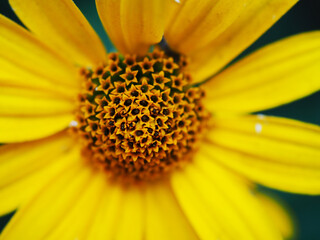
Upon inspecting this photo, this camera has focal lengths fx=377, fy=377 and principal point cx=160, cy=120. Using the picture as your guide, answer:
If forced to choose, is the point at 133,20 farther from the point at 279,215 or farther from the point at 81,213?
the point at 279,215

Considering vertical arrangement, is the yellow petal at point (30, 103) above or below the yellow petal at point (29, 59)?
below

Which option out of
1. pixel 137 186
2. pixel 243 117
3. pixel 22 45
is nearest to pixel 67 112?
pixel 22 45

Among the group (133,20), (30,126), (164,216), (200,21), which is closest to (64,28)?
(133,20)

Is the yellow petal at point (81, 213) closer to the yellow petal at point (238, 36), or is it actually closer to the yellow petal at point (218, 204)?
the yellow petal at point (218, 204)

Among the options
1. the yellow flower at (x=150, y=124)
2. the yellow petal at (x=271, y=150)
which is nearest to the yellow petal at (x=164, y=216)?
the yellow flower at (x=150, y=124)

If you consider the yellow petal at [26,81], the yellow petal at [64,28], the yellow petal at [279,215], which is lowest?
Result: the yellow petal at [279,215]

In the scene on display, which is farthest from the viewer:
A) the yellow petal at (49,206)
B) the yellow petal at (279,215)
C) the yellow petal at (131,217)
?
the yellow petal at (279,215)
